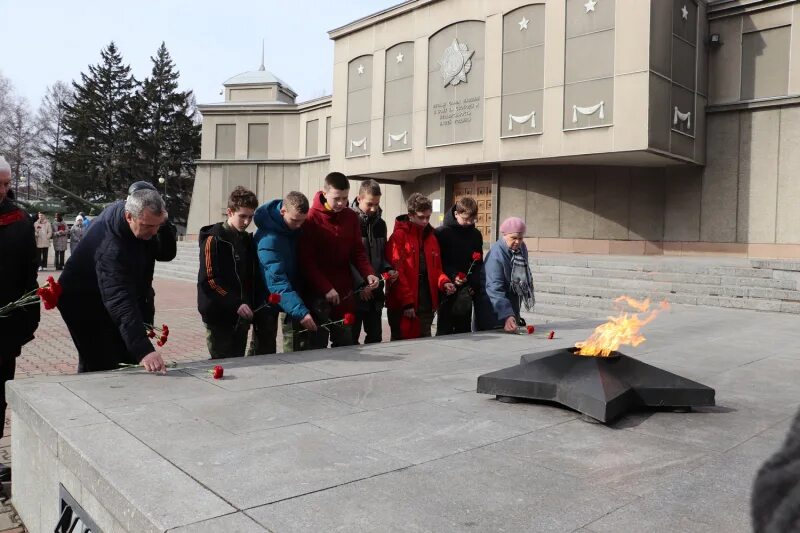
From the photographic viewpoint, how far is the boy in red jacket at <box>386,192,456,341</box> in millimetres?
5938

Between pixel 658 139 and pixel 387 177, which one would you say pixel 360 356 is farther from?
pixel 387 177

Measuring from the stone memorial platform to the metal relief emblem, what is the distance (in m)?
17.2

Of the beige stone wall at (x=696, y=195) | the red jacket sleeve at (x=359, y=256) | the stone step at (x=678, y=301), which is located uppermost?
the beige stone wall at (x=696, y=195)

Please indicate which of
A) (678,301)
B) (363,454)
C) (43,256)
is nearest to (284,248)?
(363,454)

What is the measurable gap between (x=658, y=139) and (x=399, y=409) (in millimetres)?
15184

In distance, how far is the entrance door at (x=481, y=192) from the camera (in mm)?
21453

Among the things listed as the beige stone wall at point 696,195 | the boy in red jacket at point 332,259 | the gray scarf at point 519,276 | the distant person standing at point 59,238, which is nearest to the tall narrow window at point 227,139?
the distant person standing at point 59,238

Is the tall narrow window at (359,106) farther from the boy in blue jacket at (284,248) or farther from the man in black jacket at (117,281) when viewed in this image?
the man in black jacket at (117,281)

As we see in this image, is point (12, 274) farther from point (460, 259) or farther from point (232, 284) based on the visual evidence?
point (460, 259)

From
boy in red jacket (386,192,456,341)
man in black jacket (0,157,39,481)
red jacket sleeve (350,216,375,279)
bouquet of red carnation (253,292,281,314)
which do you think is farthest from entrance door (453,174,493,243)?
man in black jacket (0,157,39,481)

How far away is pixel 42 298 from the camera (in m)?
3.43

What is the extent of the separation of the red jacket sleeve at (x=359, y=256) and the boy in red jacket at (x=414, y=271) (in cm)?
51

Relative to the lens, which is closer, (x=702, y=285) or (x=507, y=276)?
(x=507, y=276)

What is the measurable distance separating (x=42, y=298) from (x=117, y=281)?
0.42m
